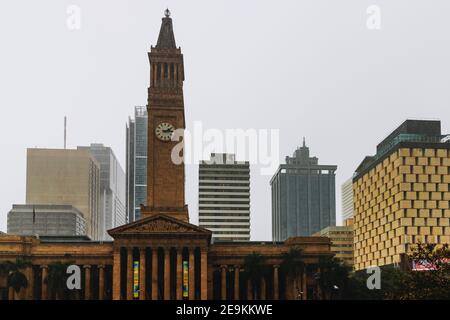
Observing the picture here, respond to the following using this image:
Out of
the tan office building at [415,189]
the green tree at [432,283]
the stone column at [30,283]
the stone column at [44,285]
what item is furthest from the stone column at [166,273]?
the green tree at [432,283]

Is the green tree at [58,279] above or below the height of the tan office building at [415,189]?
below

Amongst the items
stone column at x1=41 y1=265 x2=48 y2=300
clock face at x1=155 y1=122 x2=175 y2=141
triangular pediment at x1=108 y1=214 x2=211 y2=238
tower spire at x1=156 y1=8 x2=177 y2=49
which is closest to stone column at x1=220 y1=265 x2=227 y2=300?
triangular pediment at x1=108 y1=214 x2=211 y2=238

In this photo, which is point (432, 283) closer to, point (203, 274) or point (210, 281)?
point (203, 274)

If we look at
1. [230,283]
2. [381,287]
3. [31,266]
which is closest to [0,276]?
[31,266]

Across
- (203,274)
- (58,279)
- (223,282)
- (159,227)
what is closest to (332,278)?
(223,282)

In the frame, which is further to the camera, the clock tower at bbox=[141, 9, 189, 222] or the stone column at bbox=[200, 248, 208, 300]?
the clock tower at bbox=[141, 9, 189, 222]

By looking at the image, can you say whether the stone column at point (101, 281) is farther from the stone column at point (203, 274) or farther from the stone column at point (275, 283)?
the stone column at point (275, 283)

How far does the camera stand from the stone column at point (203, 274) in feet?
421

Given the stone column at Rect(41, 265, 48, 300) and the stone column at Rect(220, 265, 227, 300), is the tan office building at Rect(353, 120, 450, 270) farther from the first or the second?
the stone column at Rect(41, 265, 48, 300)

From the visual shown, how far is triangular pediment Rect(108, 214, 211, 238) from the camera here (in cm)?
12888

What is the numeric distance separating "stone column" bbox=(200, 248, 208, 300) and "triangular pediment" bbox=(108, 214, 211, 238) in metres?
3.96

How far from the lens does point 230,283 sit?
140 metres
